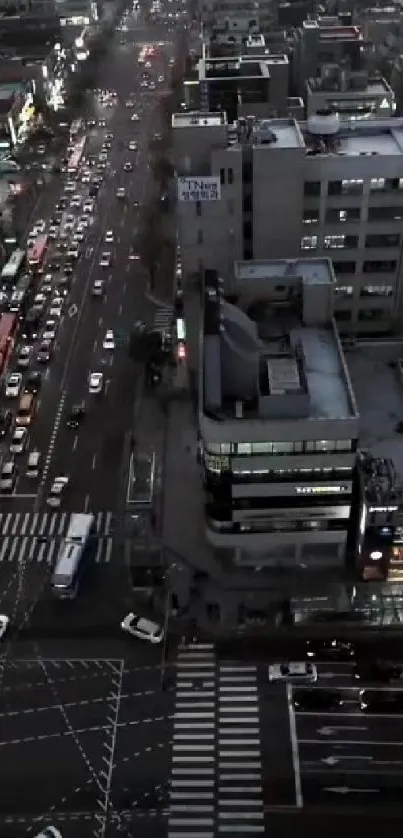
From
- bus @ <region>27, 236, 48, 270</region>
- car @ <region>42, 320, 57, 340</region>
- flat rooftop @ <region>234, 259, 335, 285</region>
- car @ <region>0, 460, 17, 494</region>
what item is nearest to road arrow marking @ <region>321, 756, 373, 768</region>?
car @ <region>0, 460, 17, 494</region>

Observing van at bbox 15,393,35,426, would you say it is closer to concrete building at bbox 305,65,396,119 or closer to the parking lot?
the parking lot

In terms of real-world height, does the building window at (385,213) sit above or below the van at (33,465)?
above

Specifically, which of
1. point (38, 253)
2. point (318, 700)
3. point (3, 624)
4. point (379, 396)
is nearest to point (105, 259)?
point (38, 253)

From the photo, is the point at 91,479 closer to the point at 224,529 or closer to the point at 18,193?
the point at 224,529

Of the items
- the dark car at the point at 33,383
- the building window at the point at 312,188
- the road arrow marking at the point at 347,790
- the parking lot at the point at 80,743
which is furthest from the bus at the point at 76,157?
the road arrow marking at the point at 347,790

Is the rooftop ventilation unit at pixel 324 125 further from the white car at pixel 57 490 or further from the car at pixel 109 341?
the white car at pixel 57 490

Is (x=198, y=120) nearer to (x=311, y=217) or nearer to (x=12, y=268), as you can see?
(x=311, y=217)
